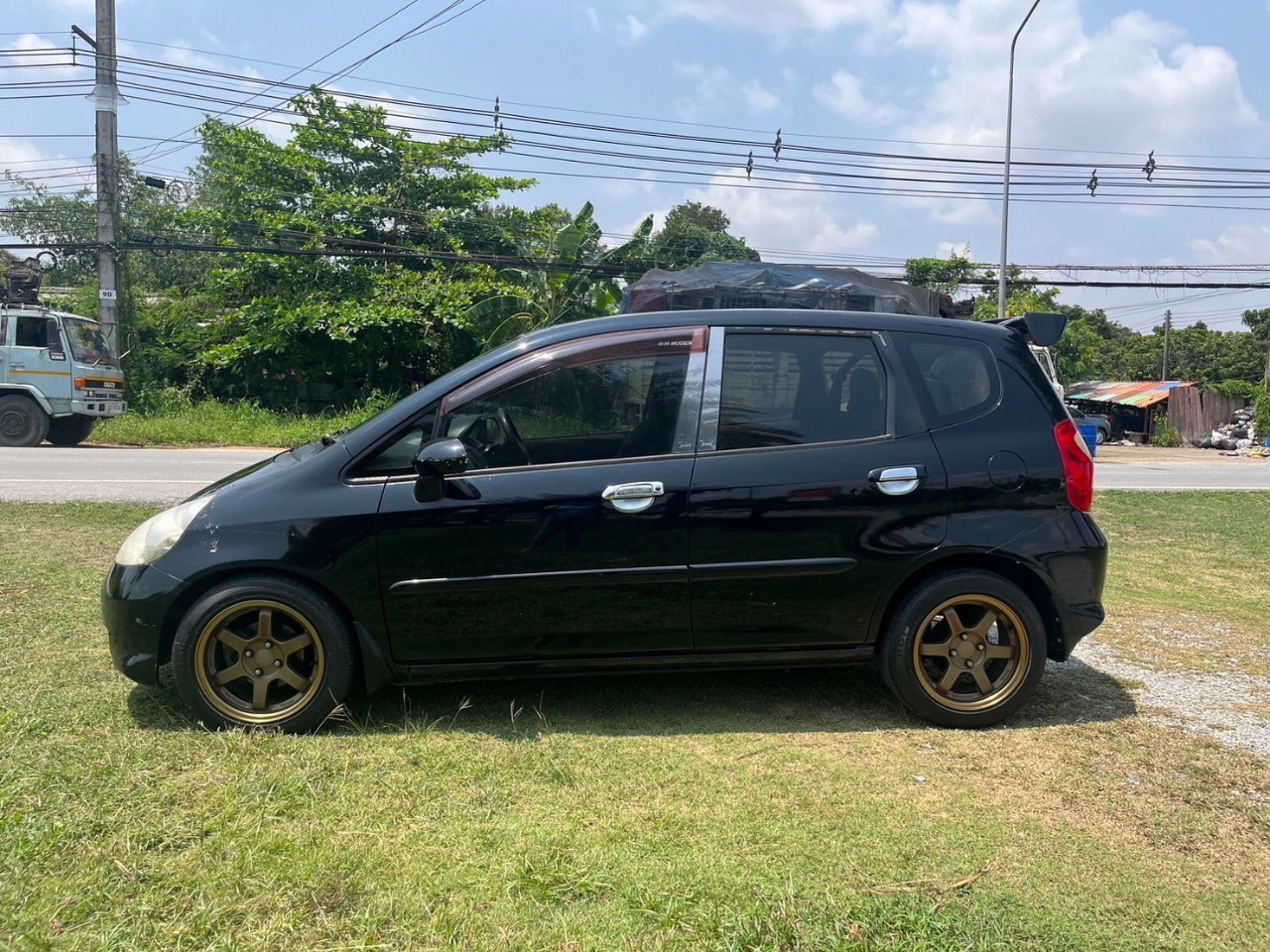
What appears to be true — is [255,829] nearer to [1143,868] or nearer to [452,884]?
[452,884]

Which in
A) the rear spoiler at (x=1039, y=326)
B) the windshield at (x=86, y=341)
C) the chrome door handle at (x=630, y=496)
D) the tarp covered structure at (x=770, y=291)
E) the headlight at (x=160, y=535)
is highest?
the tarp covered structure at (x=770, y=291)

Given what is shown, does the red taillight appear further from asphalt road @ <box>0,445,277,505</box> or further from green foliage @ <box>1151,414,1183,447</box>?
green foliage @ <box>1151,414,1183,447</box>

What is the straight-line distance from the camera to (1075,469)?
3834mm

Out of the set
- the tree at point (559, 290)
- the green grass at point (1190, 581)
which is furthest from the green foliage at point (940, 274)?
the green grass at point (1190, 581)

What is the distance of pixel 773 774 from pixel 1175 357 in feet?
197

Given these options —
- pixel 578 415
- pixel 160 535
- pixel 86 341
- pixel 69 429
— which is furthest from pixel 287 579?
pixel 69 429

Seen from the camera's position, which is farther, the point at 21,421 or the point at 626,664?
the point at 21,421

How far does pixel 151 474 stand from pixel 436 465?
10.2 m

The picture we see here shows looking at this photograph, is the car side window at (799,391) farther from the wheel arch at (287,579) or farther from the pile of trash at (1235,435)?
the pile of trash at (1235,435)

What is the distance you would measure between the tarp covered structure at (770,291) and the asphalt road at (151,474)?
4628 millimetres

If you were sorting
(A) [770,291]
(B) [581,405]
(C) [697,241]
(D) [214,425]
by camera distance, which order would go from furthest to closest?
(C) [697,241], (D) [214,425], (A) [770,291], (B) [581,405]

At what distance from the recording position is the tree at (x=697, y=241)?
37128mm

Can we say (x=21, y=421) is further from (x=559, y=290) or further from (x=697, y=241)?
(x=697, y=241)

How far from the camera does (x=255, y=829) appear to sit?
2.77m
